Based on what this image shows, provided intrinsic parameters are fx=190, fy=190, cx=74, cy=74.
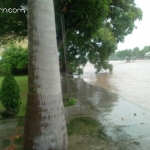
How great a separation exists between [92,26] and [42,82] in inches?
211

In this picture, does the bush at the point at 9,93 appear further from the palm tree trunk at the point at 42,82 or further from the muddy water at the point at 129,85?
the muddy water at the point at 129,85

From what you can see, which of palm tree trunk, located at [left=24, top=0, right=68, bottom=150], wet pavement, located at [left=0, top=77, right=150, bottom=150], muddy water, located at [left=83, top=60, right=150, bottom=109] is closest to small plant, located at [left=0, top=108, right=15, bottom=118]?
wet pavement, located at [left=0, top=77, right=150, bottom=150]

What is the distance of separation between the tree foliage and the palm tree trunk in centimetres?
290

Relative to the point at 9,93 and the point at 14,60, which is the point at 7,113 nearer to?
the point at 9,93

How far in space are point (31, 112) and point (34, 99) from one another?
191 mm

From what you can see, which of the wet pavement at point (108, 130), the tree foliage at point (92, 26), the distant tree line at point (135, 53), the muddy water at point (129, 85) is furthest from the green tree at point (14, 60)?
the distant tree line at point (135, 53)

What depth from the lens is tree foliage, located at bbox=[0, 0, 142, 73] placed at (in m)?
5.78

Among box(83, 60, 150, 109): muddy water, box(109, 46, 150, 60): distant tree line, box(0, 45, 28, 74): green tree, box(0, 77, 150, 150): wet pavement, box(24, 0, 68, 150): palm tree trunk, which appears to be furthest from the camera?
box(109, 46, 150, 60): distant tree line

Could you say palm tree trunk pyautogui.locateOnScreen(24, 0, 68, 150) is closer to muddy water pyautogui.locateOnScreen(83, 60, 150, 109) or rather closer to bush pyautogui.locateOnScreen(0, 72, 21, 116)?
bush pyautogui.locateOnScreen(0, 72, 21, 116)

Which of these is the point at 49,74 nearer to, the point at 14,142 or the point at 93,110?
the point at 14,142

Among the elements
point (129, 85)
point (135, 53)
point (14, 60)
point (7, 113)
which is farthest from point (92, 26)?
point (135, 53)

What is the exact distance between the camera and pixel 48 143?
8.57 feet

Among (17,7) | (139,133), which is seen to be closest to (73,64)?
(17,7)

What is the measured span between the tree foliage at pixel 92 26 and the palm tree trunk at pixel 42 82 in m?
2.90
